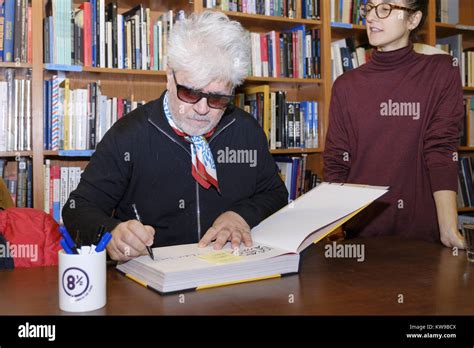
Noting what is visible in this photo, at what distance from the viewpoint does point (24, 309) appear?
2.69ft

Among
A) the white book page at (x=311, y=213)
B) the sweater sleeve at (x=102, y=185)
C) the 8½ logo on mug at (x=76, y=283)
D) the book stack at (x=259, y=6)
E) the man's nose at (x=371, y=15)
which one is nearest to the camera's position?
the 8½ logo on mug at (x=76, y=283)

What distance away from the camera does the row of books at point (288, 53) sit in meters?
2.90

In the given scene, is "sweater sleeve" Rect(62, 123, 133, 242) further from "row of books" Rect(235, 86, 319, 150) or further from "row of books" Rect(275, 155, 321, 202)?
"row of books" Rect(275, 155, 321, 202)

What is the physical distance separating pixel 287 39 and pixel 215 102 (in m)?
1.73

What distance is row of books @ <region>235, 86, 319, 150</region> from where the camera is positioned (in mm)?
2873

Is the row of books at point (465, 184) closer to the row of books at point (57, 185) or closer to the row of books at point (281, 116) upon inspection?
the row of books at point (281, 116)

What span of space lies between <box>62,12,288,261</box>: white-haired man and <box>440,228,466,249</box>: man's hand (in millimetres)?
472

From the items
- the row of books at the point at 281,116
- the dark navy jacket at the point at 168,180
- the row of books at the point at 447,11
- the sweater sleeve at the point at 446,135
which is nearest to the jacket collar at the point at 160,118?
the dark navy jacket at the point at 168,180

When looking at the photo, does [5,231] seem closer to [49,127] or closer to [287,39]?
[49,127]

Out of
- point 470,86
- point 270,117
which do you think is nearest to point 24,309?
point 270,117

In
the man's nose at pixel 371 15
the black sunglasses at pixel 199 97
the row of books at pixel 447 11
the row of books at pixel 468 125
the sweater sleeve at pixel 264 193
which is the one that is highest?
the row of books at pixel 447 11

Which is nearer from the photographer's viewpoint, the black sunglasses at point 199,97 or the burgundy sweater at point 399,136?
the black sunglasses at point 199,97

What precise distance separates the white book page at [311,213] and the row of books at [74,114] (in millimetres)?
1463

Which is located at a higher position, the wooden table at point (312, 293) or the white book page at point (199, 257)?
the white book page at point (199, 257)
